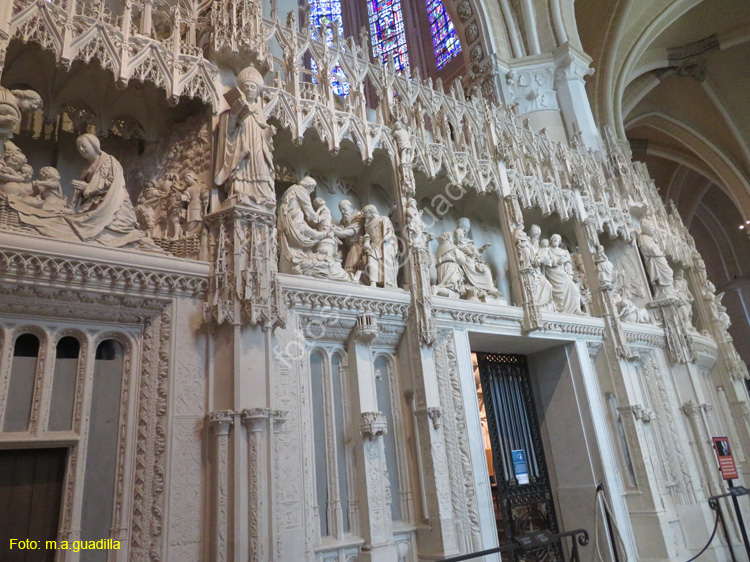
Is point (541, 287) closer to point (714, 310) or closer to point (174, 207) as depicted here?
point (174, 207)

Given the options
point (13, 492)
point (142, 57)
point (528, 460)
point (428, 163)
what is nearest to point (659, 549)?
point (528, 460)

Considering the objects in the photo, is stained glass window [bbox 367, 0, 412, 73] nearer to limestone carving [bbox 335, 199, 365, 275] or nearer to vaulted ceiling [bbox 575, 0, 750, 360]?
vaulted ceiling [bbox 575, 0, 750, 360]

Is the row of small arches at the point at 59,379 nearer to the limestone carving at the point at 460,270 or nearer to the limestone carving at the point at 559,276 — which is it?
the limestone carving at the point at 460,270

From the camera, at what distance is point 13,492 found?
4.89m

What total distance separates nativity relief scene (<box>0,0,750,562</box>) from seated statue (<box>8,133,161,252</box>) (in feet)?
0.09

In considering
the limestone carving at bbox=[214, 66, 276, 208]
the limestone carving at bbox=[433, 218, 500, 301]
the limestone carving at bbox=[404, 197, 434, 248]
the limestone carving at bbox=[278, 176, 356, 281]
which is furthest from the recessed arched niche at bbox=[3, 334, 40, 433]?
the limestone carving at bbox=[433, 218, 500, 301]

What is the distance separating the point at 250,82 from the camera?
6.60 meters

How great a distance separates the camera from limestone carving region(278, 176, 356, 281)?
6.79 metres

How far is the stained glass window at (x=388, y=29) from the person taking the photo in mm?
21750

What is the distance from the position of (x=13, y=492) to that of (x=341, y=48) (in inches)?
264

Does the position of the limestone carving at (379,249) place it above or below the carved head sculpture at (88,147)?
below

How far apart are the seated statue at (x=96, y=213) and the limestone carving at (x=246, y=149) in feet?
3.35

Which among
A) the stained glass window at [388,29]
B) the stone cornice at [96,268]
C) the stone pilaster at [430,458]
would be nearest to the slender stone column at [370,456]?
the stone pilaster at [430,458]

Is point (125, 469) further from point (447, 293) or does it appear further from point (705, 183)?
point (705, 183)
